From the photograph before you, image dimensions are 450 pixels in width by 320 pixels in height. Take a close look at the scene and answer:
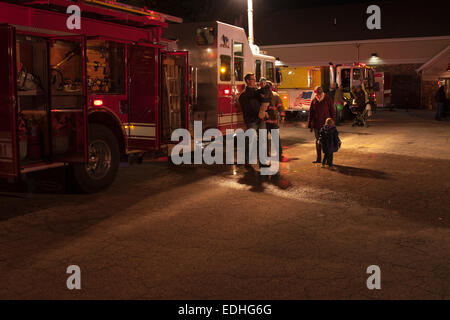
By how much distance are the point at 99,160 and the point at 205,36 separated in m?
5.23

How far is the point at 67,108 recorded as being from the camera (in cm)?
838

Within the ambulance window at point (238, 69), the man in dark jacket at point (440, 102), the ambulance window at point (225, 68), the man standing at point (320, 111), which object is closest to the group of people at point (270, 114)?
the man standing at point (320, 111)

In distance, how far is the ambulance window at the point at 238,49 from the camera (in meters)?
14.0

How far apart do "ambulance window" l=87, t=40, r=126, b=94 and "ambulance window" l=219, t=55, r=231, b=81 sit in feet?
13.1

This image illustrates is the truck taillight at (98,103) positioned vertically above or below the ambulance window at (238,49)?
below

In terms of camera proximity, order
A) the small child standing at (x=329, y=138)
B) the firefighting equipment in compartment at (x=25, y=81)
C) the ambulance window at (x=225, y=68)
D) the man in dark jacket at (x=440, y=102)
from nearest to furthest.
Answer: the firefighting equipment in compartment at (x=25, y=81), the small child standing at (x=329, y=138), the ambulance window at (x=225, y=68), the man in dark jacket at (x=440, y=102)

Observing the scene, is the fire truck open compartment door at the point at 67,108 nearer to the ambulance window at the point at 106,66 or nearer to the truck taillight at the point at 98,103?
the truck taillight at the point at 98,103

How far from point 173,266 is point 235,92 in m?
9.31

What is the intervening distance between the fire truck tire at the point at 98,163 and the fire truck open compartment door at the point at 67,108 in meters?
0.32

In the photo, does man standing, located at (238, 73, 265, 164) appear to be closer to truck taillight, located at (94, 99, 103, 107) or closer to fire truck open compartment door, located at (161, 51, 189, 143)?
fire truck open compartment door, located at (161, 51, 189, 143)

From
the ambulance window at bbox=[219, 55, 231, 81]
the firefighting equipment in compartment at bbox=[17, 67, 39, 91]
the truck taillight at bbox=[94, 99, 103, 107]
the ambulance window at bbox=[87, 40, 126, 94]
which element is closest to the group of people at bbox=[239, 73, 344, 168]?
the ambulance window at bbox=[219, 55, 231, 81]

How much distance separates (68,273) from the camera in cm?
511

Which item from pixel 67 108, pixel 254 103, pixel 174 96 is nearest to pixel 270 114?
pixel 254 103

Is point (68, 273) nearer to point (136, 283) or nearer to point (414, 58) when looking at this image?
point (136, 283)
